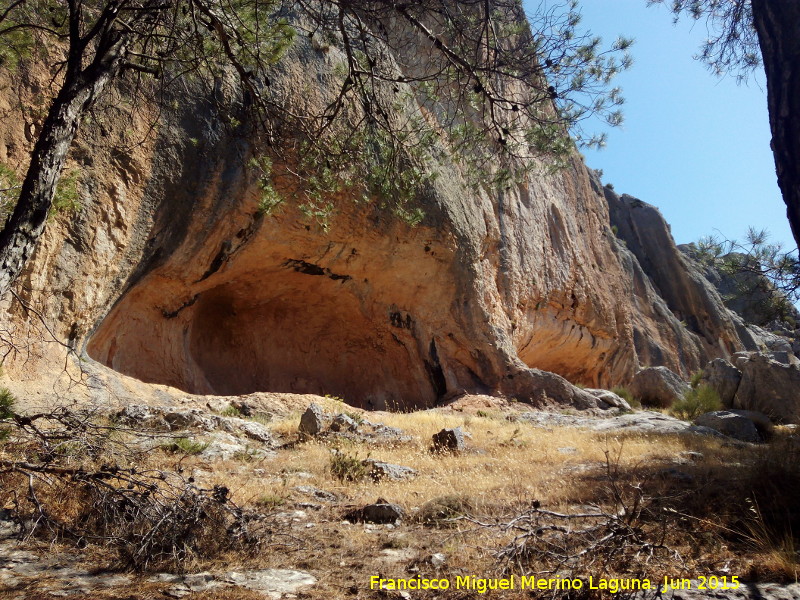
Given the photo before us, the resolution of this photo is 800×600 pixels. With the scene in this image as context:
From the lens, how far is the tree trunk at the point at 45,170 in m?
3.13

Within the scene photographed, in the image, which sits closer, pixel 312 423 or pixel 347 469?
pixel 347 469

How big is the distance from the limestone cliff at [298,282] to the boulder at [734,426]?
3.06m

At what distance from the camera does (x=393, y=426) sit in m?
8.68

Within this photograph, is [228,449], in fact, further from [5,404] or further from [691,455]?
[691,455]

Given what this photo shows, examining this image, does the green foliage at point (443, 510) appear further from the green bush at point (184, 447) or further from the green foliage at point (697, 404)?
the green foliage at point (697, 404)

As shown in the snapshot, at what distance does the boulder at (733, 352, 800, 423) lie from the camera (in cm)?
1246

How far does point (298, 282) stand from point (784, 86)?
971 centimetres

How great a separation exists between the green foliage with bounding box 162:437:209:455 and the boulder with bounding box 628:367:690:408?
13.3m

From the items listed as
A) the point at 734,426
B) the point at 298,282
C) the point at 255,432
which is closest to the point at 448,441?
the point at 255,432

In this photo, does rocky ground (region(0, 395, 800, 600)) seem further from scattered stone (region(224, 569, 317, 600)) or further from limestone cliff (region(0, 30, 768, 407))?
limestone cliff (region(0, 30, 768, 407))

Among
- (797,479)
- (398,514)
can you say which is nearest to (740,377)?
(797,479)

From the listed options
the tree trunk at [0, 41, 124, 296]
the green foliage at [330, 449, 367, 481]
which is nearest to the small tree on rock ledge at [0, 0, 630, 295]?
the tree trunk at [0, 41, 124, 296]

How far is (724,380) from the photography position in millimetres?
14211

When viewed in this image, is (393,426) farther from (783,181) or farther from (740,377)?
(740,377)
